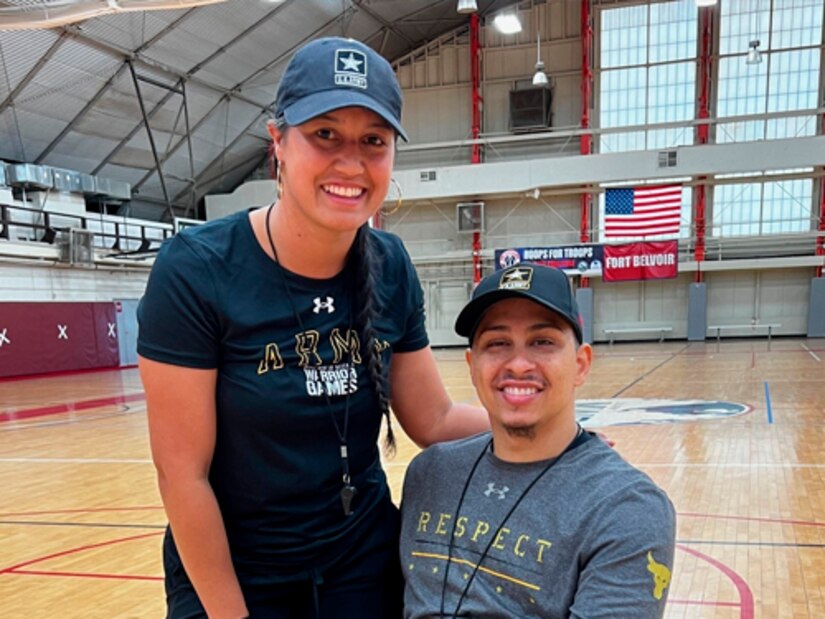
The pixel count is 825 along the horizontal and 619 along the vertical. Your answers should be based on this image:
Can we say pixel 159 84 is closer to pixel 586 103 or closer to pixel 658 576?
pixel 586 103

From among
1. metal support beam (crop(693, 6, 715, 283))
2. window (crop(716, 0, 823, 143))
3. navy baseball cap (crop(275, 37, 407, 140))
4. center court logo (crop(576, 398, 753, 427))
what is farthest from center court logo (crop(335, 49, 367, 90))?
window (crop(716, 0, 823, 143))

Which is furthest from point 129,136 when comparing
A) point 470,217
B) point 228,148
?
point 470,217

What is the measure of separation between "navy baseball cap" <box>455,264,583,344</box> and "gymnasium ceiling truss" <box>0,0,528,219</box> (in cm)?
1010

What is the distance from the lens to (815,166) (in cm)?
1458

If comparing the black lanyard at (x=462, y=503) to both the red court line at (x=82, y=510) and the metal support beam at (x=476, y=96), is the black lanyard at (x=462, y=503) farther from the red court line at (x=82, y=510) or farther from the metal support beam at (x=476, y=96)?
the metal support beam at (x=476, y=96)

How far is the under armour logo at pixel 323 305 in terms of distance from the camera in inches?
43.8

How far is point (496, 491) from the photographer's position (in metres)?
1.21

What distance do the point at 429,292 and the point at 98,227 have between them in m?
8.66

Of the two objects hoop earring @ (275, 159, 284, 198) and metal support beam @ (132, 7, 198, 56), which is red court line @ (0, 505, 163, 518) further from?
metal support beam @ (132, 7, 198, 56)

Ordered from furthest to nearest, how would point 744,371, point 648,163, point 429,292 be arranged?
point 429,292 → point 648,163 → point 744,371

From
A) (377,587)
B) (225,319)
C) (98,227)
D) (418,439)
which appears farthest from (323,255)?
(98,227)

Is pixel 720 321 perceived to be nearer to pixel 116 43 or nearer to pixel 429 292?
pixel 429 292

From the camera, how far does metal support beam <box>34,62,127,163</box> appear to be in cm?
1241

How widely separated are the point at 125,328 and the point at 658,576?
16.0 meters
